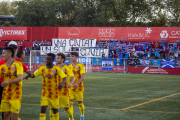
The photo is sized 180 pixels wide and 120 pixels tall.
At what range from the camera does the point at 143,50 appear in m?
36.8

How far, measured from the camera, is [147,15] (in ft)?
188

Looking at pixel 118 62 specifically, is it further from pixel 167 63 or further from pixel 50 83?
pixel 50 83

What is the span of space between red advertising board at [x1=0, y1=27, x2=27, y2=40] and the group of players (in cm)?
3841

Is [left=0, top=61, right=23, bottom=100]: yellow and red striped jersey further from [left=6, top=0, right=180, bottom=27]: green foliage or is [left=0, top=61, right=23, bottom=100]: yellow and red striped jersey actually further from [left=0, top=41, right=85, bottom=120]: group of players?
[left=6, top=0, right=180, bottom=27]: green foliage

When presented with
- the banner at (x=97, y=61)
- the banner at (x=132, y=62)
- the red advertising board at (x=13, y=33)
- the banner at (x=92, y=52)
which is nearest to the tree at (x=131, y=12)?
the red advertising board at (x=13, y=33)

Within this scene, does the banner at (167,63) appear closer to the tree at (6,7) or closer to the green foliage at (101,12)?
the green foliage at (101,12)

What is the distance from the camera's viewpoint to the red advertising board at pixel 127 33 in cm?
3828

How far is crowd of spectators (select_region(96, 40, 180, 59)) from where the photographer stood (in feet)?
115

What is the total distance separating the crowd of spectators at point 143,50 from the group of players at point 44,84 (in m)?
27.0

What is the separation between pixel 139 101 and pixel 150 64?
19.9 metres

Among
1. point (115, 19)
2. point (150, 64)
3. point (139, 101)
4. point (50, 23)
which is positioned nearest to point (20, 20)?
point (50, 23)

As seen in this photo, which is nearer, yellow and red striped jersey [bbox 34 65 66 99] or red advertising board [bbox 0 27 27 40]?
yellow and red striped jersey [bbox 34 65 66 99]

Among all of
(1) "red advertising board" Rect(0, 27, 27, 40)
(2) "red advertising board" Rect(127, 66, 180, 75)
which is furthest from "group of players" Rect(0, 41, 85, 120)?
(1) "red advertising board" Rect(0, 27, 27, 40)

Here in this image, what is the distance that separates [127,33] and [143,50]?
443 centimetres
